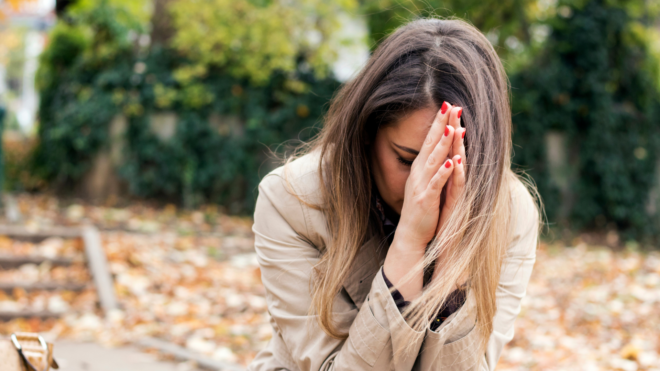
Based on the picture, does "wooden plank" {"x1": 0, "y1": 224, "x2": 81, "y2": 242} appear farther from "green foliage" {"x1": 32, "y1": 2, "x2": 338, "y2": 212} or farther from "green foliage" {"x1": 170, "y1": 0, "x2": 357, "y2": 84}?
"green foliage" {"x1": 170, "y1": 0, "x2": 357, "y2": 84}

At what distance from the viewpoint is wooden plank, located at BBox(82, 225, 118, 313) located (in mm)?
4156

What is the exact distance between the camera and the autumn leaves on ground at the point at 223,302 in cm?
363

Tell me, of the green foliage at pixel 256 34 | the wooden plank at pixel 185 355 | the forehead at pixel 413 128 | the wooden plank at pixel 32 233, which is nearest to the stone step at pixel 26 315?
the wooden plank at pixel 185 355

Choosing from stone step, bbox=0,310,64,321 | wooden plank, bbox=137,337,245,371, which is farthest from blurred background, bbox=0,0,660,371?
wooden plank, bbox=137,337,245,371

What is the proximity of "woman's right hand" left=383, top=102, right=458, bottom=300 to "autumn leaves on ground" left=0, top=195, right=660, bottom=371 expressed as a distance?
218cm

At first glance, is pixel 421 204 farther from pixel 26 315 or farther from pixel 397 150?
pixel 26 315

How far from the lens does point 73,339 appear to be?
12.1 feet

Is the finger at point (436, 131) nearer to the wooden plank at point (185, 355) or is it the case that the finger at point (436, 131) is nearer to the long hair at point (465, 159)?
the long hair at point (465, 159)

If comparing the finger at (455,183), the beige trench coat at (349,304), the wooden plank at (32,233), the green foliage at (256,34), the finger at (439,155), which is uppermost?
the green foliage at (256,34)

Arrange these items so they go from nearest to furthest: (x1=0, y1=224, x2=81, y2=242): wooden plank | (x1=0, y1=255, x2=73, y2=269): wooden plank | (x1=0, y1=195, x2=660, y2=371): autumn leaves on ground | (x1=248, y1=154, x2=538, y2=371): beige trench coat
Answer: (x1=248, y1=154, x2=538, y2=371): beige trench coat, (x1=0, y1=195, x2=660, y2=371): autumn leaves on ground, (x1=0, y1=255, x2=73, y2=269): wooden plank, (x1=0, y1=224, x2=81, y2=242): wooden plank

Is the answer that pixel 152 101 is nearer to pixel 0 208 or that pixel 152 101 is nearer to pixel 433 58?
pixel 0 208

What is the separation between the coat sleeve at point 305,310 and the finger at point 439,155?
1.06 ft

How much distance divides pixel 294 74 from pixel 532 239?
21.7ft

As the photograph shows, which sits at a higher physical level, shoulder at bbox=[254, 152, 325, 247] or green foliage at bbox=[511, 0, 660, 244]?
shoulder at bbox=[254, 152, 325, 247]
